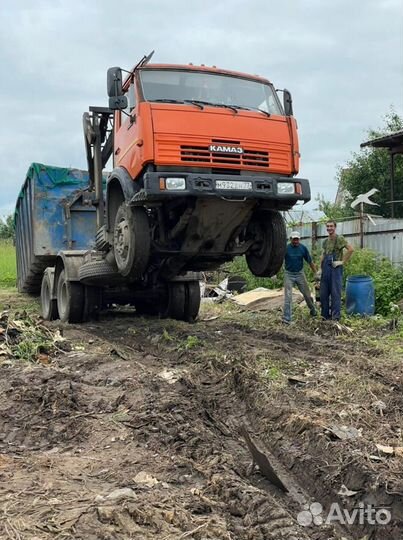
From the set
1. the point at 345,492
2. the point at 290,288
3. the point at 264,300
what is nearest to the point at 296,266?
the point at 290,288

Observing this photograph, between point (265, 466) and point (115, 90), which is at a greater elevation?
point (115, 90)

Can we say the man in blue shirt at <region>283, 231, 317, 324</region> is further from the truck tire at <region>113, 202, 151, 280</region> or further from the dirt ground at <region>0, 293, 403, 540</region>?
the truck tire at <region>113, 202, 151, 280</region>

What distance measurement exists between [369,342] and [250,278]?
25.3 feet

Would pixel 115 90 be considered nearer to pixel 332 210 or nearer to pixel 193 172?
pixel 193 172

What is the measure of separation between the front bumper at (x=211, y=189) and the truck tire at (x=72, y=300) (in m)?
3.17

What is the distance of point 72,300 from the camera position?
31.1 feet

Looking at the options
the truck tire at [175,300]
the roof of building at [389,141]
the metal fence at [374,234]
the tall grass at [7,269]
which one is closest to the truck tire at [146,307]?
the truck tire at [175,300]

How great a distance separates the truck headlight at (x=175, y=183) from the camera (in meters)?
6.31

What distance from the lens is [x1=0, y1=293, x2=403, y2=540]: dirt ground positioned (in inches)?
114

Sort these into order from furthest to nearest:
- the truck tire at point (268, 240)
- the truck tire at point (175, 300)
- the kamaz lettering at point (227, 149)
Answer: the truck tire at point (175, 300), the truck tire at point (268, 240), the kamaz lettering at point (227, 149)

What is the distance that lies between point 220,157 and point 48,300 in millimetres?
5637

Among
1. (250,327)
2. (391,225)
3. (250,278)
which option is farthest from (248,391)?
(250,278)

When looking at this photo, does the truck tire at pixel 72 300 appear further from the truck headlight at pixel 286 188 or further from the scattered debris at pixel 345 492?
the scattered debris at pixel 345 492

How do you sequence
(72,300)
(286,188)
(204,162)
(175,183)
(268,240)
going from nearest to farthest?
(175,183)
(204,162)
(286,188)
(268,240)
(72,300)
